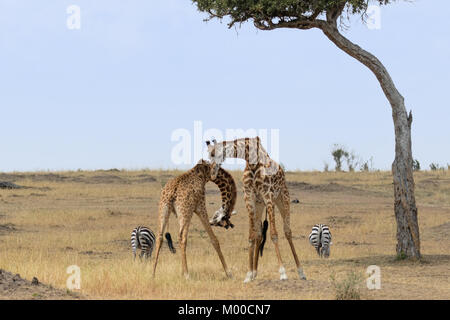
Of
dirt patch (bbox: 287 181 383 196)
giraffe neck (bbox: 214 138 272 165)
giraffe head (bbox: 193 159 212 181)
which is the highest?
giraffe neck (bbox: 214 138 272 165)

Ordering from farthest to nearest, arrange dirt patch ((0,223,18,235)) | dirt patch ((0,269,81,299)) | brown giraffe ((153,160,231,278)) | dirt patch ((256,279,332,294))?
dirt patch ((0,223,18,235)) < brown giraffe ((153,160,231,278)) < dirt patch ((256,279,332,294)) < dirt patch ((0,269,81,299))

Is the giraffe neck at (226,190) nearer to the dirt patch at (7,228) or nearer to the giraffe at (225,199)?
the giraffe at (225,199)

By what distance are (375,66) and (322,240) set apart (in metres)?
4.72

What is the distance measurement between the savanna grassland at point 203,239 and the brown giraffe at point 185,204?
67cm

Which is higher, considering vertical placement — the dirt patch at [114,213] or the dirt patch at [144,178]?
the dirt patch at [144,178]

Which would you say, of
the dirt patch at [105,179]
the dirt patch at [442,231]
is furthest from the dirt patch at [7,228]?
the dirt patch at [442,231]

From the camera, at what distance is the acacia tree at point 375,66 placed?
55.1ft

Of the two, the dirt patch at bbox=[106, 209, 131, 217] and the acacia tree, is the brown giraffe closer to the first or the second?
the acacia tree

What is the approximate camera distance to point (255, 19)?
17.7 meters

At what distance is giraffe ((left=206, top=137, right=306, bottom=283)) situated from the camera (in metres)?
12.1

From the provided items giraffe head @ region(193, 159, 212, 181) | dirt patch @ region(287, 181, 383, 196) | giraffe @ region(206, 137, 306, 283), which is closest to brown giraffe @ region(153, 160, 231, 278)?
giraffe head @ region(193, 159, 212, 181)
